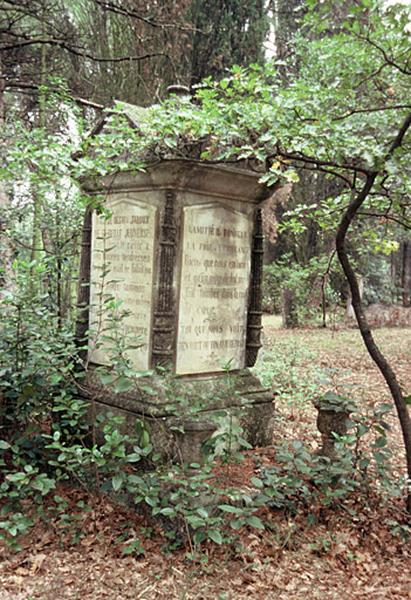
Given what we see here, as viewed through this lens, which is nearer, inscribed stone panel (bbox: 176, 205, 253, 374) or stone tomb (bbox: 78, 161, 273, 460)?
stone tomb (bbox: 78, 161, 273, 460)

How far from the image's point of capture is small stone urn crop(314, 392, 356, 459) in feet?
13.2

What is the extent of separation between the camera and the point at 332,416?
4113 mm

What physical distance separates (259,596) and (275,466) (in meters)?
1.21

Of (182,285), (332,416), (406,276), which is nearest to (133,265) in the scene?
(182,285)

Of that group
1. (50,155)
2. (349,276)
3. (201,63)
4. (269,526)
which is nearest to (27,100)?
(201,63)

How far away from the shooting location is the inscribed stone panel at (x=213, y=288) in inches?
163

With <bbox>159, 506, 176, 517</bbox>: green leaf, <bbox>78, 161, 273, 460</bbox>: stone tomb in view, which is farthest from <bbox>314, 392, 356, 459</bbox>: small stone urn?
<bbox>159, 506, 176, 517</bbox>: green leaf

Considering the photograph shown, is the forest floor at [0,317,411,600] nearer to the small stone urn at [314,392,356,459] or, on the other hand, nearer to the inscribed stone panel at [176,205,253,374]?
the small stone urn at [314,392,356,459]

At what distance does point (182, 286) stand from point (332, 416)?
1.48m

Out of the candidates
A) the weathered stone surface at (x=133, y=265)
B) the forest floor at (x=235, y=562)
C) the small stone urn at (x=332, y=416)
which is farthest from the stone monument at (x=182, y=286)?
the forest floor at (x=235, y=562)

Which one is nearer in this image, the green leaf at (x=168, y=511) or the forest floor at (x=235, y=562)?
the forest floor at (x=235, y=562)

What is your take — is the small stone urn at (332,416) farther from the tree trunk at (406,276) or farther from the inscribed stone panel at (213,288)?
the tree trunk at (406,276)

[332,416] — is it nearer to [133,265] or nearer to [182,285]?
[182,285]

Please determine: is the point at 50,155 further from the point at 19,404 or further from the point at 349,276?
the point at 349,276
